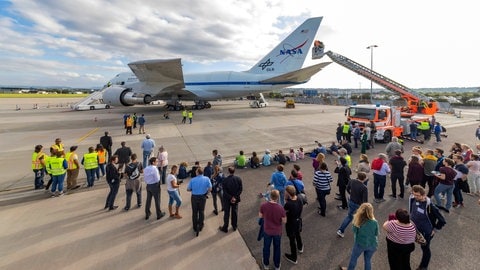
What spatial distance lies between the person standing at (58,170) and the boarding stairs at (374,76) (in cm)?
2819

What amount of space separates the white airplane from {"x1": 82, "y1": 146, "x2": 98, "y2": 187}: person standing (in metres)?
16.8

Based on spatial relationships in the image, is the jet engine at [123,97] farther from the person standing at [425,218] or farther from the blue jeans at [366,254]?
the person standing at [425,218]

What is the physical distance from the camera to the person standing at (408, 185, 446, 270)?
158 inches

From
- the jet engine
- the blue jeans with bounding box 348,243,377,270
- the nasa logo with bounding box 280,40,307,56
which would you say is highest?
the nasa logo with bounding box 280,40,307,56

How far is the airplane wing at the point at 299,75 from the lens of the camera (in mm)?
24844

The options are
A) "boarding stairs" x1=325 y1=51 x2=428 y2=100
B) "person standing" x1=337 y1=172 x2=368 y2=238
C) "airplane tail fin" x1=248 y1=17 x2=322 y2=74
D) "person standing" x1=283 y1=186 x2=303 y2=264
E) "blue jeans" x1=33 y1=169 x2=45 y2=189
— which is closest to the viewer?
"person standing" x1=283 y1=186 x2=303 y2=264

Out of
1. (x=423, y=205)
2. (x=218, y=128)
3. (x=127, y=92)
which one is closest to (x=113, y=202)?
(x=423, y=205)

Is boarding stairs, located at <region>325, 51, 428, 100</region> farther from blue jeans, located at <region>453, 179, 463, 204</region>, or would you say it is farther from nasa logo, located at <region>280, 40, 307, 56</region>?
blue jeans, located at <region>453, 179, 463, 204</region>

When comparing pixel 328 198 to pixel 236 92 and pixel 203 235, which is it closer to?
pixel 203 235

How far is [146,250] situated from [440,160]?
835cm

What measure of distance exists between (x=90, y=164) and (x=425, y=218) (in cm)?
909

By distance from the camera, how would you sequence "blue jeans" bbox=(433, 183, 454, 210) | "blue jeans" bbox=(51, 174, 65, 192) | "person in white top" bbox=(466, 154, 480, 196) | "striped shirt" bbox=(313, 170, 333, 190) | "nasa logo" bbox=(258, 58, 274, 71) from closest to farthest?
"striped shirt" bbox=(313, 170, 333, 190), "blue jeans" bbox=(433, 183, 454, 210), "person in white top" bbox=(466, 154, 480, 196), "blue jeans" bbox=(51, 174, 65, 192), "nasa logo" bbox=(258, 58, 274, 71)

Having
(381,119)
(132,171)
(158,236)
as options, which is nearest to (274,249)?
(158,236)

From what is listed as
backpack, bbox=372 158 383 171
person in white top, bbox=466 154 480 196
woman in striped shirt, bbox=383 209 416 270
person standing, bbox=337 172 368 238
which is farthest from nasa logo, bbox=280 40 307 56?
woman in striped shirt, bbox=383 209 416 270
